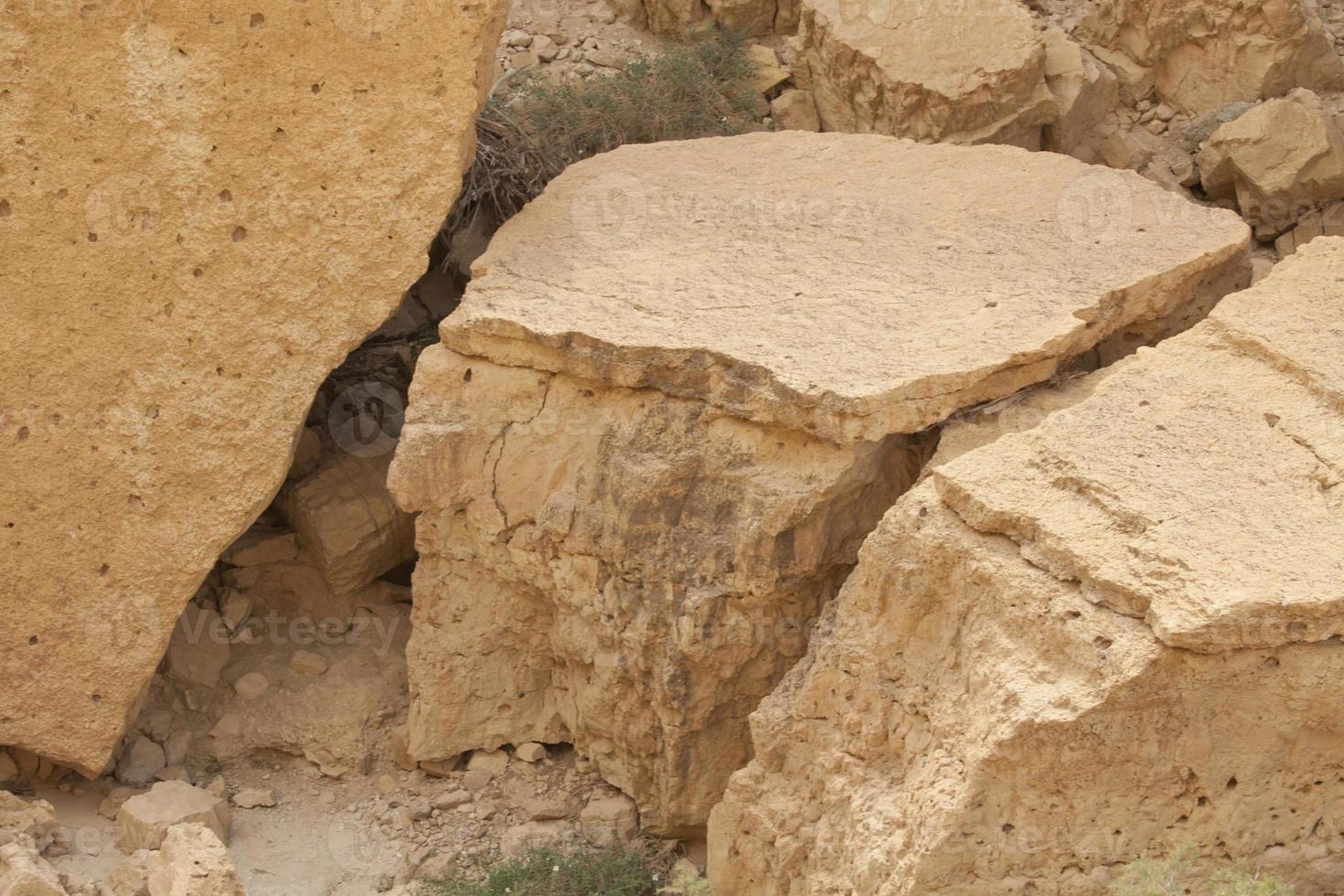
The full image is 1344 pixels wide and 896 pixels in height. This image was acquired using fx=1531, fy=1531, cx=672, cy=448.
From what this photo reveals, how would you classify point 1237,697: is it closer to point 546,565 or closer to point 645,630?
point 645,630

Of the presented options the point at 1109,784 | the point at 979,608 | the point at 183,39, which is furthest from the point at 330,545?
the point at 1109,784

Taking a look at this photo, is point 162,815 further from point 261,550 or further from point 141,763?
point 261,550

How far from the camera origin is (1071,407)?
3070 millimetres

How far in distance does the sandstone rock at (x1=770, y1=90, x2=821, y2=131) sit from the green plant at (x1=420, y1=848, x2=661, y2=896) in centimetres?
312

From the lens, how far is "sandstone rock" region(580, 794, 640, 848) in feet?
12.9

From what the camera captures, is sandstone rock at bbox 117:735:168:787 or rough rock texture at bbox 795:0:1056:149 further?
rough rock texture at bbox 795:0:1056:149

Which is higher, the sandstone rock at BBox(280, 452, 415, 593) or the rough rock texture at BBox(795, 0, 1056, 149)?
the rough rock texture at BBox(795, 0, 1056, 149)

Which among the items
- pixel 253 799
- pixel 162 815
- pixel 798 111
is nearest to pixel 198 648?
pixel 253 799

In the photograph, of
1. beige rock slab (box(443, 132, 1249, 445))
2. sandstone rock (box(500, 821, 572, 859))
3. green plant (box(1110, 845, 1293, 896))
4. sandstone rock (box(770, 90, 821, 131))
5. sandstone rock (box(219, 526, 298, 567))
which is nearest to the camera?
green plant (box(1110, 845, 1293, 896))

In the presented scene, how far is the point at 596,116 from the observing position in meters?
5.50

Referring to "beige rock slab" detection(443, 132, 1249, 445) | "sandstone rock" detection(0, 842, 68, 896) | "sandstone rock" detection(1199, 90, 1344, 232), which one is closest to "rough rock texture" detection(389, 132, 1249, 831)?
"beige rock slab" detection(443, 132, 1249, 445)

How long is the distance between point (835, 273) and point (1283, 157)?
2217mm

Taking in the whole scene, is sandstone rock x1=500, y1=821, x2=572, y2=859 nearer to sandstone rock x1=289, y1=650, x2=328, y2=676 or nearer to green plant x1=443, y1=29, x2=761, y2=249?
sandstone rock x1=289, y1=650, x2=328, y2=676

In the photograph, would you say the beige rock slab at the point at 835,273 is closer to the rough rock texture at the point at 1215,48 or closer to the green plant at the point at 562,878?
the green plant at the point at 562,878
